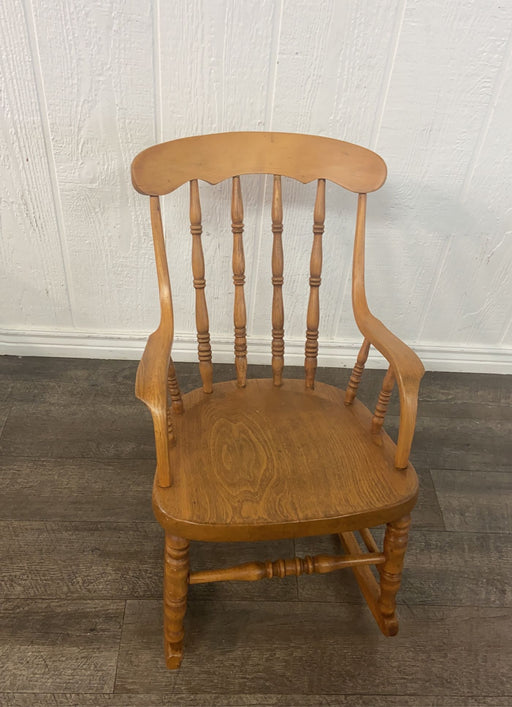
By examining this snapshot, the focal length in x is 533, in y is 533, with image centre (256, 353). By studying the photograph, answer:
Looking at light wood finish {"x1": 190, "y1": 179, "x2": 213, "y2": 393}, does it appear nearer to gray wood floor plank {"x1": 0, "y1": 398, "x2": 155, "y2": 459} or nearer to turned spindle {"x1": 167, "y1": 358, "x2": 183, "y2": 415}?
turned spindle {"x1": 167, "y1": 358, "x2": 183, "y2": 415}

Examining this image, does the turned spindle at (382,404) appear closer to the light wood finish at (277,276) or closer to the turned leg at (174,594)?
the light wood finish at (277,276)

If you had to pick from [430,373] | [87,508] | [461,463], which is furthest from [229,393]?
[430,373]

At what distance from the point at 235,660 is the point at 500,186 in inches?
56.6

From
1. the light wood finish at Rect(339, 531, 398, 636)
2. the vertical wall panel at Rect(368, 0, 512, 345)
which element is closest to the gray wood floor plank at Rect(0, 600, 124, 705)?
the light wood finish at Rect(339, 531, 398, 636)

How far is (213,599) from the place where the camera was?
1.28 m

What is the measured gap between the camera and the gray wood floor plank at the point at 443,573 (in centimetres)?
130

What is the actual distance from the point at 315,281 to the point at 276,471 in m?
0.44

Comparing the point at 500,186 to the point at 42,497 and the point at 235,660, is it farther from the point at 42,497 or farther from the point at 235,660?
the point at 42,497

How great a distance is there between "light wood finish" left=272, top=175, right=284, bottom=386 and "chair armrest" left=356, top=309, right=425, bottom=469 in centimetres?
24

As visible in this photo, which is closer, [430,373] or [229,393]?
[229,393]

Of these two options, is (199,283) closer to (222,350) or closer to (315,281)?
(315,281)

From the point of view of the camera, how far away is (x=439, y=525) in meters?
1.46

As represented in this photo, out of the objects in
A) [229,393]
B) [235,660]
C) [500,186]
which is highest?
[500,186]

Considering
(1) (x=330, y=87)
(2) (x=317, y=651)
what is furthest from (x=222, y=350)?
(2) (x=317, y=651)
